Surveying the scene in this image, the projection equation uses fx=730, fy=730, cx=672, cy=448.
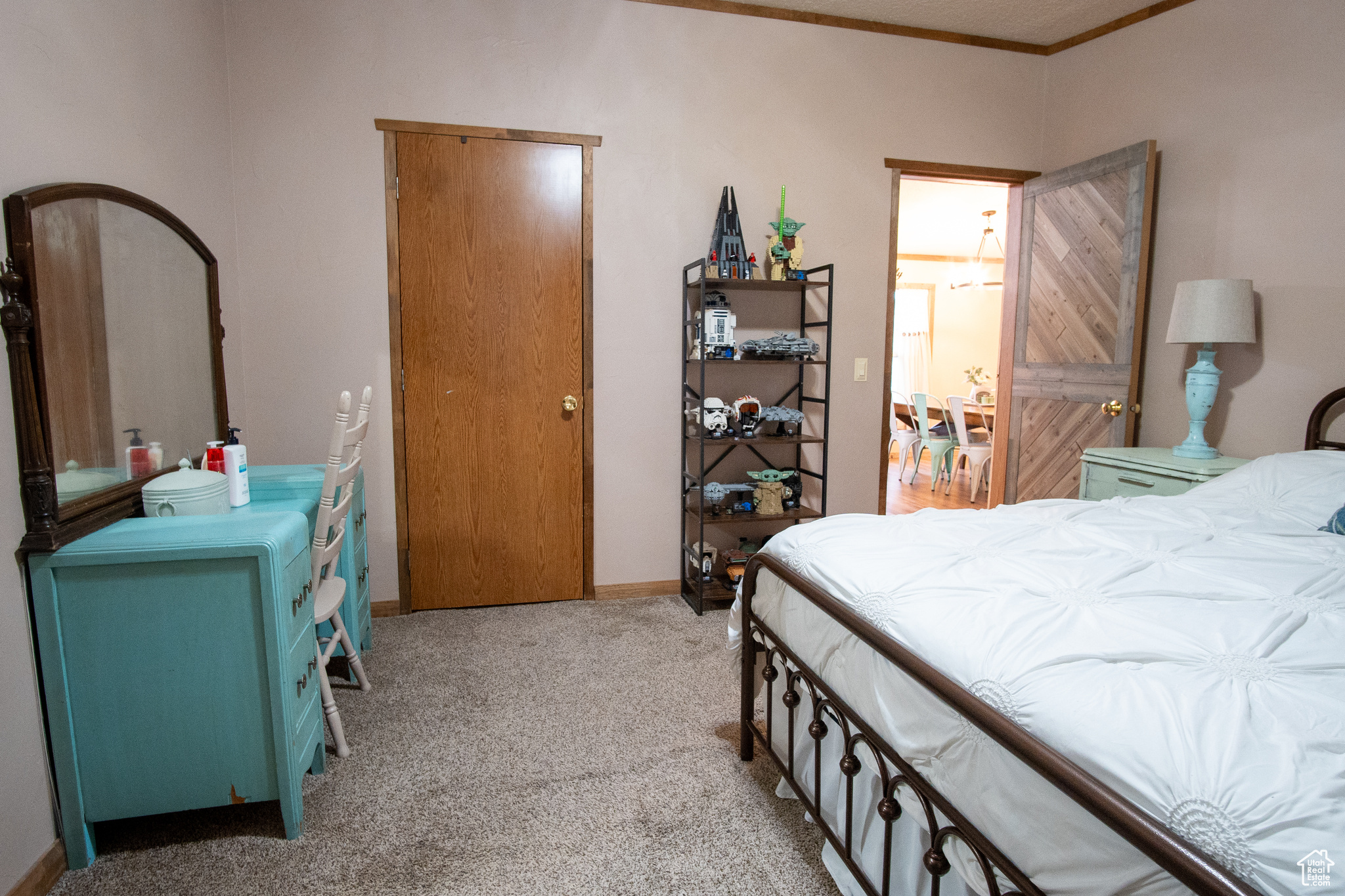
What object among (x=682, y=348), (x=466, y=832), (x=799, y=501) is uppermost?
(x=682, y=348)

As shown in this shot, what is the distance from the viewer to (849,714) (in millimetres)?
1389

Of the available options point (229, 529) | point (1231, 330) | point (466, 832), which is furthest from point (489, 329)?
point (1231, 330)

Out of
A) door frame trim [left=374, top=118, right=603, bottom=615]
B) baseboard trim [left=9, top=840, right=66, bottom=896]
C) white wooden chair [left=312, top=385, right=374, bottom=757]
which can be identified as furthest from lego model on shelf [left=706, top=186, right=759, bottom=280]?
baseboard trim [left=9, top=840, right=66, bottom=896]

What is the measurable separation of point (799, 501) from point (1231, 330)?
1843 mm

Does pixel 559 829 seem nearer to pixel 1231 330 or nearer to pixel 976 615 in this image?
→ pixel 976 615

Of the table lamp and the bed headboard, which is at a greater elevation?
the table lamp

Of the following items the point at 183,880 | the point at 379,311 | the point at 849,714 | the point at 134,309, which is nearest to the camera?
the point at 849,714

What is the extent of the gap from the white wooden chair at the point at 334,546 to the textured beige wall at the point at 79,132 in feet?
2.02

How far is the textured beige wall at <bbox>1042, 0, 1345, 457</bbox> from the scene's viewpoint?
2627 mm

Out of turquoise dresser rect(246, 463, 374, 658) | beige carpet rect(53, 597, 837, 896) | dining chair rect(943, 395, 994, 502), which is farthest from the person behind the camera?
dining chair rect(943, 395, 994, 502)

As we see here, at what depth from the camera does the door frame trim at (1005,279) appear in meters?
3.60

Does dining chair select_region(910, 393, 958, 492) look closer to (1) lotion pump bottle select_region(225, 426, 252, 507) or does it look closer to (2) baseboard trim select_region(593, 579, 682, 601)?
(2) baseboard trim select_region(593, 579, 682, 601)

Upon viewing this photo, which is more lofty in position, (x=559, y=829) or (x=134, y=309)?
(x=134, y=309)

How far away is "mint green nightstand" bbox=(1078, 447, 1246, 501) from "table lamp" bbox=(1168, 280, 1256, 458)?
116 millimetres
